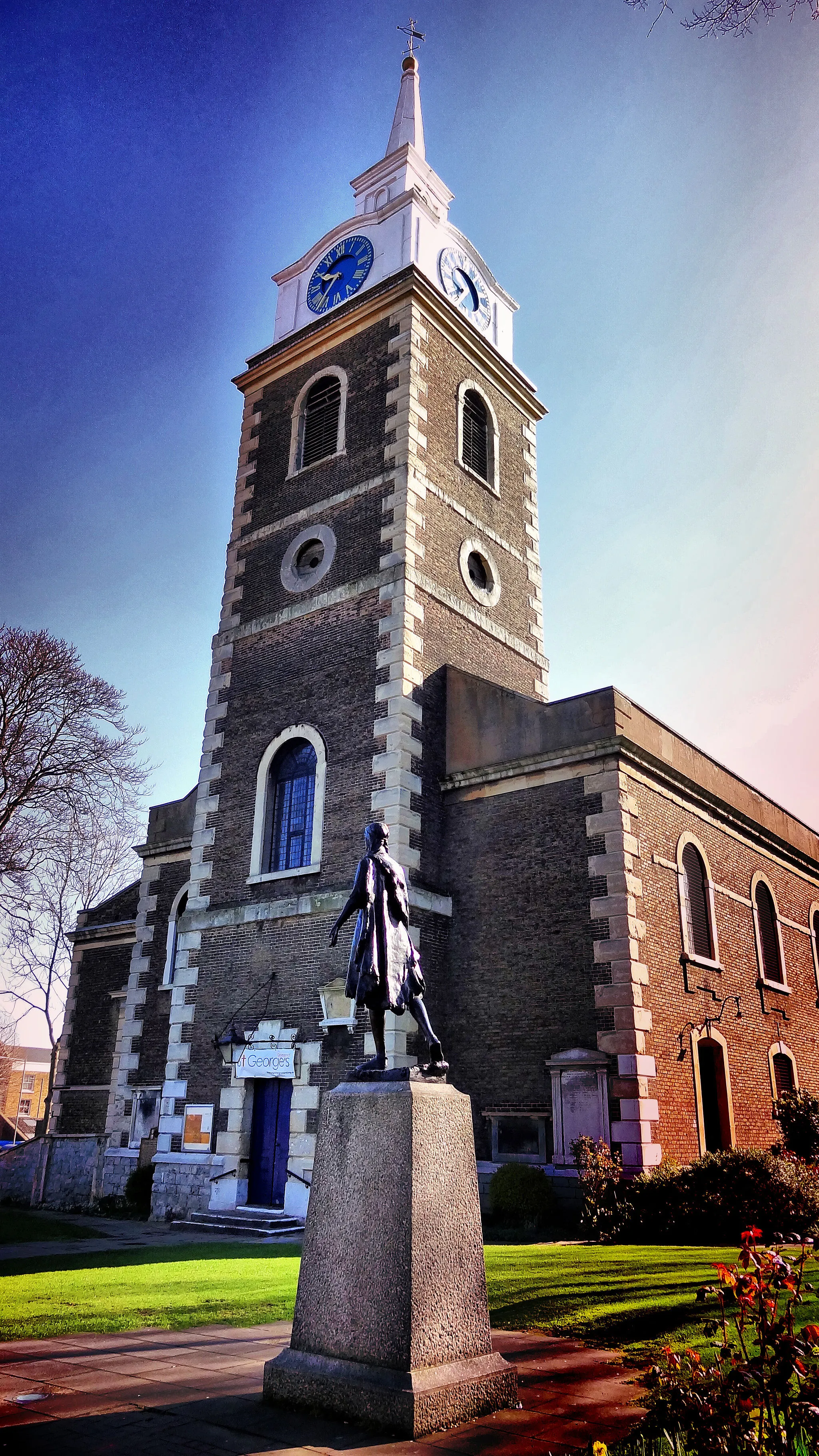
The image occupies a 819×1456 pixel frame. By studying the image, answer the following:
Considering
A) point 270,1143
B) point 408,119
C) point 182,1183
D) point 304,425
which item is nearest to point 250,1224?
point 270,1143

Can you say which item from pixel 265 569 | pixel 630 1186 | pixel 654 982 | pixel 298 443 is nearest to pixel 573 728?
pixel 654 982

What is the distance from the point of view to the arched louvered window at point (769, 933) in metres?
20.4

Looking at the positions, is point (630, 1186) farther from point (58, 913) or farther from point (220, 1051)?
point (58, 913)

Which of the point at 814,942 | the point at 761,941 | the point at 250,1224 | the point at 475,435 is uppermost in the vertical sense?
→ the point at 475,435

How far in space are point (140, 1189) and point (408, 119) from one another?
84.9ft

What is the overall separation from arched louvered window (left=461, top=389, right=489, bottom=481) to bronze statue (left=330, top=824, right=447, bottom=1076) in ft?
51.5

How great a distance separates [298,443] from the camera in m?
21.9

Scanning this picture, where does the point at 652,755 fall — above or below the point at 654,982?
above

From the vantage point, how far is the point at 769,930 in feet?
68.3

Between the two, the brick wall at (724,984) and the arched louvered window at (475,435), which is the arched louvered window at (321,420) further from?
the brick wall at (724,984)

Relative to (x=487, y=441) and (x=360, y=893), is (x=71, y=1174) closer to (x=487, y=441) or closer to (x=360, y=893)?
(x=360, y=893)

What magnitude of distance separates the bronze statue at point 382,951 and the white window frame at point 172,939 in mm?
14081

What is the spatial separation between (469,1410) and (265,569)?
57.3ft

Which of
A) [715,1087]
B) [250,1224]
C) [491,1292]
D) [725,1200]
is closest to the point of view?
[491,1292]
